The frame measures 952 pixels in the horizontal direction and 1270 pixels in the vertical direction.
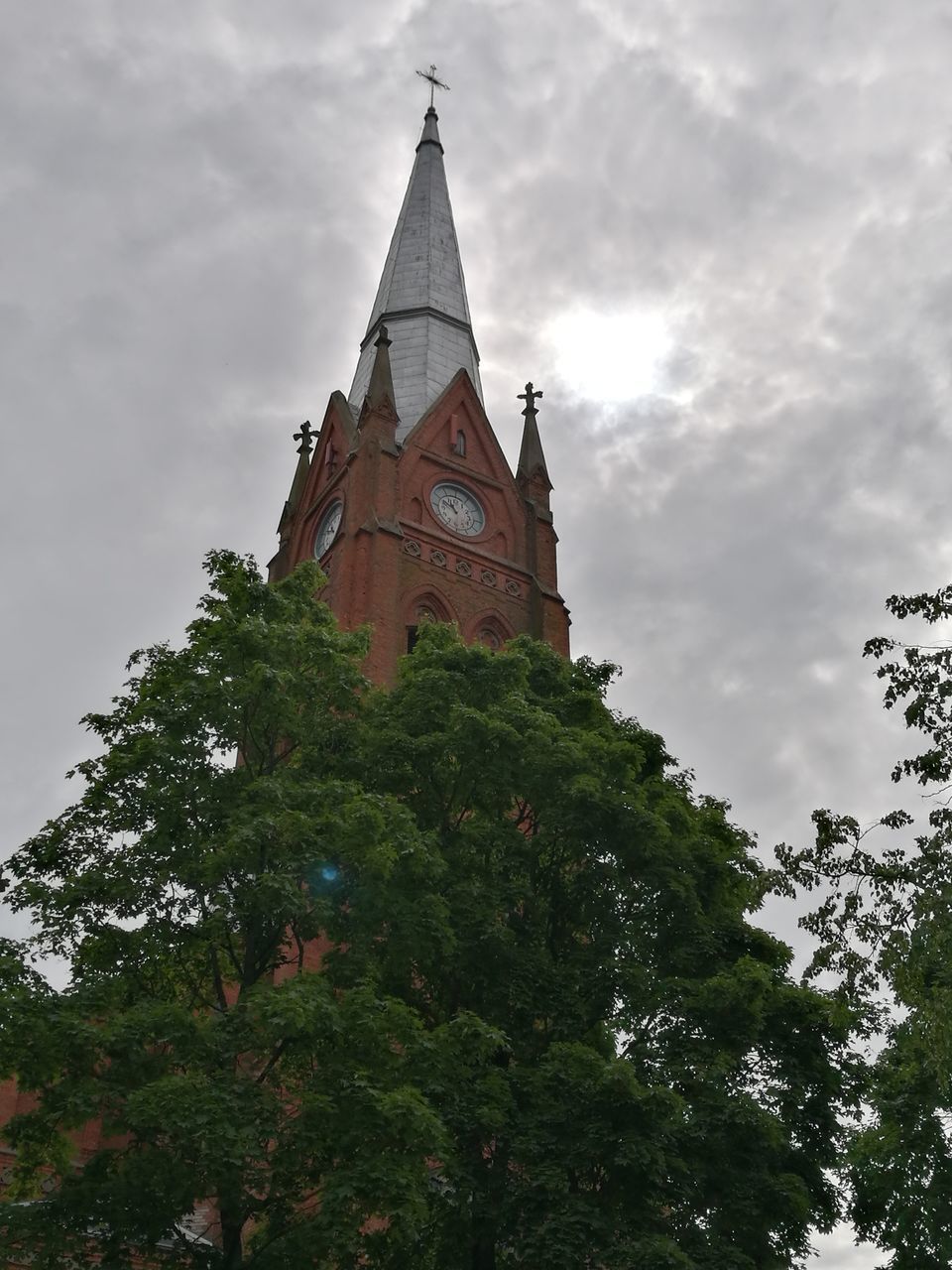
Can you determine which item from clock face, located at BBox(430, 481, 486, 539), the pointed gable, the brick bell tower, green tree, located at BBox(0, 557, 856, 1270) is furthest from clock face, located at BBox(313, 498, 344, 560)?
green tree, located at BBox(0, 557, 856, 1270)

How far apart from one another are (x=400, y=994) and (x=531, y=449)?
101 feet

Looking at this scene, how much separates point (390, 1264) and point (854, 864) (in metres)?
6.39

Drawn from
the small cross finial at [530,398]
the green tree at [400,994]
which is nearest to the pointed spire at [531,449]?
the small cross finial at [530,398]

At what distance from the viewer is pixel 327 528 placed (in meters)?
40.6

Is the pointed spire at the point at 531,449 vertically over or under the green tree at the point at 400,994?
over

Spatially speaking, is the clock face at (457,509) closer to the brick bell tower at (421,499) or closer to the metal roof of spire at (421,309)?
the brick bell tower at (421,499)

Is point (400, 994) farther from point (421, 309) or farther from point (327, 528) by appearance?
point (421, 309)

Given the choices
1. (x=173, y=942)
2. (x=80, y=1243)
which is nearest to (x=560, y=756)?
(x=173, y=942)

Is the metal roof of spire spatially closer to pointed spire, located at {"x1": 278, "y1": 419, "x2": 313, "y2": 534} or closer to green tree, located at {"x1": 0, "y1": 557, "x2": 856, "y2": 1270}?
pointed spire, located at {"x1": 278, "y1": 419, "x2": 313, "y2": 534}

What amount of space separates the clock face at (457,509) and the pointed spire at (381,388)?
2.57 metres

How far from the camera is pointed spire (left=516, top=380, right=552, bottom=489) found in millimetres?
44031

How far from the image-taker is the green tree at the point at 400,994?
41.6 ft

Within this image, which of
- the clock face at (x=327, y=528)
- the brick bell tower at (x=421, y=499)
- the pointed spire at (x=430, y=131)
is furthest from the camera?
the pointed spire at (x=430, y=131)

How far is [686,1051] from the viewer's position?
610 inches
